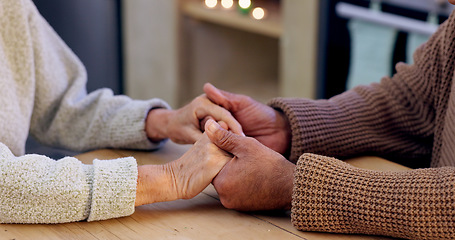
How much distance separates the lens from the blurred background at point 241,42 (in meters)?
1.87

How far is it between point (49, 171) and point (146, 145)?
0.30 m

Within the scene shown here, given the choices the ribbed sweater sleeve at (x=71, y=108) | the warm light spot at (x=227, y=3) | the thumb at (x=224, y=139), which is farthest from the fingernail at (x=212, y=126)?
the warm light spot at (x=227, y=3)

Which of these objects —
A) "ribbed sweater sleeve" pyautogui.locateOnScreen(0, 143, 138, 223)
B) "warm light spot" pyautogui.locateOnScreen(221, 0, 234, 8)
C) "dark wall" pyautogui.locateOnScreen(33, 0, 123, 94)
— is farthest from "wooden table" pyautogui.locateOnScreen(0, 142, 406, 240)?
"warm light spot" pyautogui.locateOnScreen(221, 0, 234, 8)

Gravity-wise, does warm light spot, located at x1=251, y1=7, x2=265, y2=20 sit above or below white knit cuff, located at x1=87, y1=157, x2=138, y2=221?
below

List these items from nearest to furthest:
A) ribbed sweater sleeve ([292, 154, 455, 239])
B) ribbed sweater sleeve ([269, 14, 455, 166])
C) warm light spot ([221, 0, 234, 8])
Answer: ribbed sweater sleeve ([292, 154, 455, 239]) < ribbed sweater sleeve ([269, 14, 455, 166]) < warm light spot ([221, 0, 234, 8])

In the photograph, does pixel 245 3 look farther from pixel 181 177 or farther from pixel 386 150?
pixel 181 177

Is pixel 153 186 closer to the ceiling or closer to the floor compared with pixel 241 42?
closer to the ceiling

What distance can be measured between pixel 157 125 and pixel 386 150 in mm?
409

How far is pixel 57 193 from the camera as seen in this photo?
0.77m

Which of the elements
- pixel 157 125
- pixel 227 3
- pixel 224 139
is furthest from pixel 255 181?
pixel 227 3

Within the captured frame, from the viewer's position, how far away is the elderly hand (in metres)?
0.84

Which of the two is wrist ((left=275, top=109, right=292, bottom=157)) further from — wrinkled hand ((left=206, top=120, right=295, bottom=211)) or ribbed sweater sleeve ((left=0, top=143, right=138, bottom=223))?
ribbed sweater sleeve ((left=0, top=143, right=138, bottom=223))

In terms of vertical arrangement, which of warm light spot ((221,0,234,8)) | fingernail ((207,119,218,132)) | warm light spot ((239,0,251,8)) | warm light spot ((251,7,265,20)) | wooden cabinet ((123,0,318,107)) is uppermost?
fingernail ((207,119,218,132))

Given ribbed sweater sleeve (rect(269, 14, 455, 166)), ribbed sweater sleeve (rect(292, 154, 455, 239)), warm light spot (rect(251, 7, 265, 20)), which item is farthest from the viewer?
warm light spot (rect(251, 7, 265, 20))
